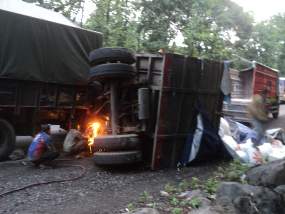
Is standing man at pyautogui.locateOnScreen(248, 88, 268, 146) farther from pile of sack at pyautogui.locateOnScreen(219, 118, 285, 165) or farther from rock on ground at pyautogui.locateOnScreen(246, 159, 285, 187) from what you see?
rock on ground at pyautogui.locateOnScreen(246, 159, 285, 187)

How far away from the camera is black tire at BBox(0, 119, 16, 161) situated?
8.70m

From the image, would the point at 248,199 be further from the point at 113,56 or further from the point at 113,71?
the point at 113,56

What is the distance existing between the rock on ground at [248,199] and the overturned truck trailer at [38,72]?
15.5 feet

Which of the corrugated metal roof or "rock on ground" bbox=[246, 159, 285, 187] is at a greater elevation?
the corrugated metal roof

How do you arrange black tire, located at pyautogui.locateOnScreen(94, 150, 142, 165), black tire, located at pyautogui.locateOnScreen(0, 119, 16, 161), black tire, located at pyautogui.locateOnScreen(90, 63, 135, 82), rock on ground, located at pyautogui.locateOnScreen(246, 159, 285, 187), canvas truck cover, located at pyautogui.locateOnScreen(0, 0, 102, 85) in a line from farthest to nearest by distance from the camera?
canvas truck cover, located at pyautogui.locateOnScreen(0, 0, 102, 85), black tire, located at pyautogui.locateOnScreen(0, 119, 16, 161), black tire, located at pyautogui.locateOnScreen(90, 63, 135, 82), black tire, located at pyautogui.locateOnScreen(94, 150, 142, 165), rock on ground, located at pyautogui.locateOnScreen(246, 159, 285, 187)

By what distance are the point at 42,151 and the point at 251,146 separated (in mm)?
4387

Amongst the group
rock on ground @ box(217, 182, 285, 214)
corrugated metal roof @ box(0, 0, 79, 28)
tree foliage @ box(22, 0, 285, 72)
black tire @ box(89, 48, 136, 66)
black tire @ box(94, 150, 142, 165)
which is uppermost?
tree foliage @ box(22, 0, 285, 72)

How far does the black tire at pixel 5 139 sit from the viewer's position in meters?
8.70

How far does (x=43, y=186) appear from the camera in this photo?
6.91 metres

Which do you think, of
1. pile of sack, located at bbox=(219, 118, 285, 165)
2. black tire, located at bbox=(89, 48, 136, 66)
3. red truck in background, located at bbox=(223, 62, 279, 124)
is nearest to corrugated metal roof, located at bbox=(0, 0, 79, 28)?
black tire, located at bbox=(89, 48, 136, 66)

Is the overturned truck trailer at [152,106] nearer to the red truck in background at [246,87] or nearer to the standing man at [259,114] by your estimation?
the standing man at [259,114]

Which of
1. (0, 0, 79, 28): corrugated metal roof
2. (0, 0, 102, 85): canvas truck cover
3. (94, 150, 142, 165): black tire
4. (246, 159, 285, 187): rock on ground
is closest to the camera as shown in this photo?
(246, 159, 285, 187): rock on ground

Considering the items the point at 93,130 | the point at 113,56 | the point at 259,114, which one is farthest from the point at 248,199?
the point at 93,130

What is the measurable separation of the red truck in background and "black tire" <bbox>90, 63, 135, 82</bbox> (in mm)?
7389
